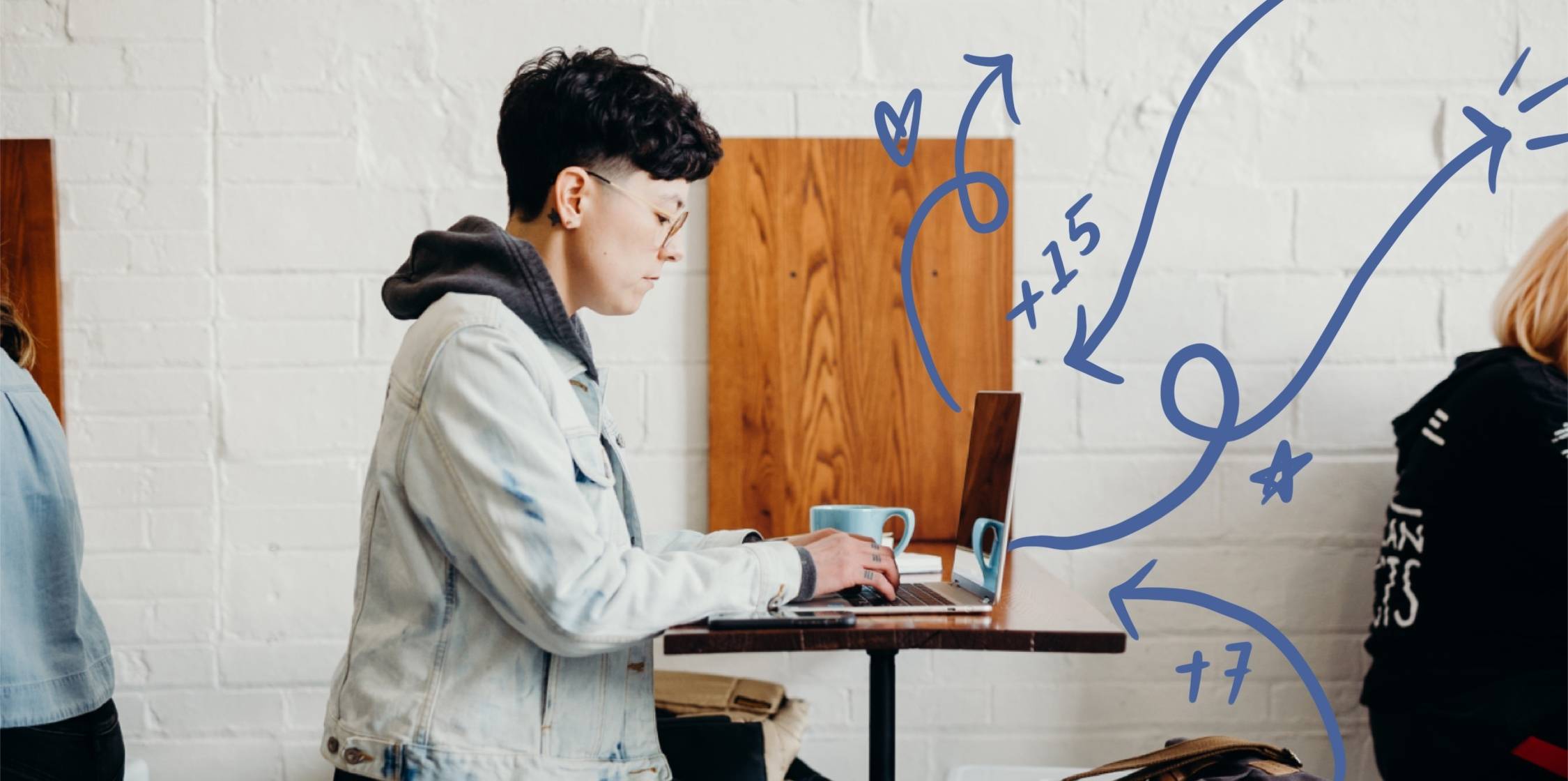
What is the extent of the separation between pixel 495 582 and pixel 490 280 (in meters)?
0.28

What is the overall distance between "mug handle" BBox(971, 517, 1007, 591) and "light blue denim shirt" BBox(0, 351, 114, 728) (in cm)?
95

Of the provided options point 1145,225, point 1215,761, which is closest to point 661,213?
point 1215,761

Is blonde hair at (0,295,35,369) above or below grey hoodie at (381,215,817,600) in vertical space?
below

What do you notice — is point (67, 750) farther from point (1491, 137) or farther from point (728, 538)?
point (1491, 137)

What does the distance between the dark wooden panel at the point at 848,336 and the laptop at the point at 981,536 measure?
0.29 metres

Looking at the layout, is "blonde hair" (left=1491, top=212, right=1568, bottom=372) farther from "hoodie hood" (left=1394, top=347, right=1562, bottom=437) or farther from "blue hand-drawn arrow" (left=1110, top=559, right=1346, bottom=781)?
"blue hand-drawn arrow" (left=1110, top=559, right=1346, bottom=781)

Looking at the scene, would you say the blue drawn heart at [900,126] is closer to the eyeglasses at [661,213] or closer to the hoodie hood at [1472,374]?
the eyeglasses at [661,213]

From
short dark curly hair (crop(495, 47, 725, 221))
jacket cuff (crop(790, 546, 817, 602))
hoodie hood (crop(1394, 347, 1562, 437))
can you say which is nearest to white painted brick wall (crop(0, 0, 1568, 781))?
hoodie hood (crop(1394, 347, 1562, 437))

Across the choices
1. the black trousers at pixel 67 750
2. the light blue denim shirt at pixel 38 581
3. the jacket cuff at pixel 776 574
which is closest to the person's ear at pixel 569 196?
the jacket cuff at pixel 776 574

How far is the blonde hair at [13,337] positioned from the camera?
1.40 meters

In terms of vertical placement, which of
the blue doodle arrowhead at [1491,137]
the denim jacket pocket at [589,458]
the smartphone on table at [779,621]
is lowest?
the smartphone on table at [779,621]

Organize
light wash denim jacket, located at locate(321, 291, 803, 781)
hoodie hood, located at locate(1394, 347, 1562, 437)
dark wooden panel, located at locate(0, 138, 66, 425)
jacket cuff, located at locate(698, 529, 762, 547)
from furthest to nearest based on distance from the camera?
1. dark wooden panel, located at locate(0, 138, 66, 425)
2. hoodie hood, located at locate(1394, 347, 1562, 437)
3. jacket cuff, located at locate(698, 529, 762, 547)
4. light wash denim jacket, located at locate(321, 291, 803, 781)

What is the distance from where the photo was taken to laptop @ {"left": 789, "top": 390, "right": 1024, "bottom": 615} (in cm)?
115

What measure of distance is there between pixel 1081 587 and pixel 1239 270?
0.54 m
